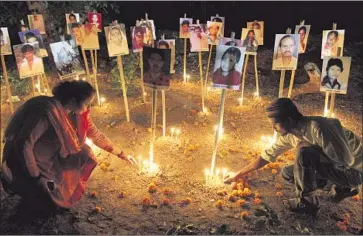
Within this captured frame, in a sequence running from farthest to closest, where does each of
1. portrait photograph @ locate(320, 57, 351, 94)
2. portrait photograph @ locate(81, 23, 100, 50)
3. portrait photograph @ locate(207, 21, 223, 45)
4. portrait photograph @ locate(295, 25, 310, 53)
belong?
portrait photograph @ locate(207, 21, 223, 45) → portrait photograph @ locate(81, 23, 100, 50) → portrait photograph @ locate(295, 25, 310, 53) → portrait photograph @ locate(320, 57, 351, 94)

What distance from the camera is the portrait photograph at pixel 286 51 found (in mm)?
5602

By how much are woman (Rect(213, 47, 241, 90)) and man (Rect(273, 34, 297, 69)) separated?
1313 mm

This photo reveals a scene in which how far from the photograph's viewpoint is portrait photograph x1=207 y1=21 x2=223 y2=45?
277 inches

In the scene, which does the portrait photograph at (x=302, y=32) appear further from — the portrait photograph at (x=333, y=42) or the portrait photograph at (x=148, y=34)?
the portrait photograph at (x=148, y=34)

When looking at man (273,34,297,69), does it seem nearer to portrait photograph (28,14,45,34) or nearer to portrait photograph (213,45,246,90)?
portrait photograph (213,45,246,90)

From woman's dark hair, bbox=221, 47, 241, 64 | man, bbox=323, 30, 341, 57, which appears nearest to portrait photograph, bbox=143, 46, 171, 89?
woman's dark hair, bbox=221, 47, 241, 64

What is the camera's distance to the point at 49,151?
432 centimetres

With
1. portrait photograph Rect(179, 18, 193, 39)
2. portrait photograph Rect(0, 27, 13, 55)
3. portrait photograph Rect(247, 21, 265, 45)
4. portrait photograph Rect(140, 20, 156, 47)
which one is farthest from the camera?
portrait photograph Rect(179, 18, 193, 39)

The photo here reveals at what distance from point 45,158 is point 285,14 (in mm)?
11018

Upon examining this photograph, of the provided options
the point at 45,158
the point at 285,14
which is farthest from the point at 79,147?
the point at 285,14

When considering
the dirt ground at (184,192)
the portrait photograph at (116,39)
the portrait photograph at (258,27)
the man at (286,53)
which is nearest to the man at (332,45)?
the man at (286,53)

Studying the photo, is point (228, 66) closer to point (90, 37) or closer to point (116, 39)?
point (116, 39)

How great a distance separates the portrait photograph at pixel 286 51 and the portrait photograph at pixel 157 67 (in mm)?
1853

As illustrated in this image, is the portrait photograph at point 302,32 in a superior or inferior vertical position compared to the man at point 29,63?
superior
